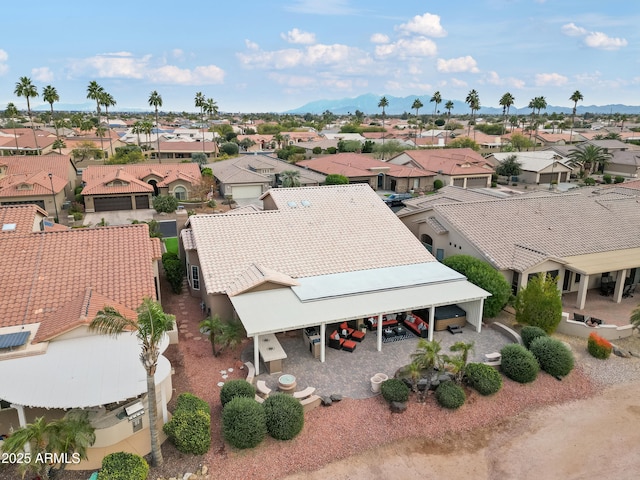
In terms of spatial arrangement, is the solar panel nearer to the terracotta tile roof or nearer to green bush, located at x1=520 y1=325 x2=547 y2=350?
the terracotta tile roof

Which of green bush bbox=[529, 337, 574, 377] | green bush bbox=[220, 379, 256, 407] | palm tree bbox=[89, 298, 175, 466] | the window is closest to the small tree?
green bush bbox=[529, 337, 574, 377]

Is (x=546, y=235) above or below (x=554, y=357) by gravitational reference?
above

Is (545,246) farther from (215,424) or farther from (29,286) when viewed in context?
(29,286)

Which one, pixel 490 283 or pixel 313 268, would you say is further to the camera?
pixel 313 268

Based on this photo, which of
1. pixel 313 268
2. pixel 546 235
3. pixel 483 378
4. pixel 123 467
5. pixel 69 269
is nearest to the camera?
pixel 123 467

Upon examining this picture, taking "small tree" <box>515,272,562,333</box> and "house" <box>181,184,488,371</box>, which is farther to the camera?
"small tree" <box>515,272,562,333</box>

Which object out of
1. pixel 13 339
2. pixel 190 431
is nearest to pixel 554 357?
pixel 190 431

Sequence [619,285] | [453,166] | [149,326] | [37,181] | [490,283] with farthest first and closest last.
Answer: [453,166] → [37,181] → [619,285] → [490,283] → [149,326]

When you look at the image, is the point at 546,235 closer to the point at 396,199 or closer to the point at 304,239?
the point at 304,239
